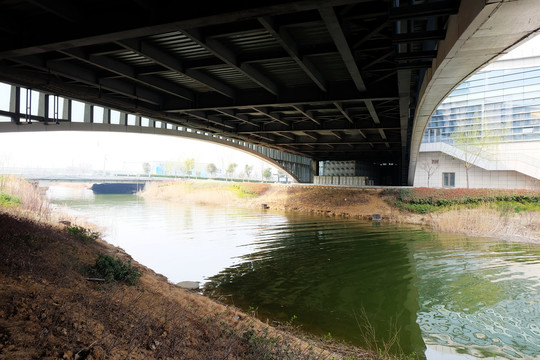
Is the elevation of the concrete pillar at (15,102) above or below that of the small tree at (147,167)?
below

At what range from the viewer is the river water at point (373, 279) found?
Answer: 917 centimetres

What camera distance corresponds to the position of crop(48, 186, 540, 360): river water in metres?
9.17

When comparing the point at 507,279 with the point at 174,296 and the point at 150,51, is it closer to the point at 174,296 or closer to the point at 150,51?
the point at 174,296

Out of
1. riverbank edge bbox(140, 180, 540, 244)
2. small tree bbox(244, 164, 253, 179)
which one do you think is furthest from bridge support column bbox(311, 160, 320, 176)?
small tree bbox(244, 164, 253, 179)

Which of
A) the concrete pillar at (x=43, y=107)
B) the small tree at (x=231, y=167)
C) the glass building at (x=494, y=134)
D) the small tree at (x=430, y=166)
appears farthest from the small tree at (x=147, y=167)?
the concrete pillar at (x=43, y=107)

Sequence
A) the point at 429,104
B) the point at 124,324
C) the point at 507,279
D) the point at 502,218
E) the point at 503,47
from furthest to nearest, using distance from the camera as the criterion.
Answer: the point at 502,218
the point at 507,279
the point at 429,104
the point at 503,47
the point at 124,324

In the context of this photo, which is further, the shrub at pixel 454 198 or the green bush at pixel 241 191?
the green bush at pixel 241 191

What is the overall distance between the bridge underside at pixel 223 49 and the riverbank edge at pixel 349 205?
45.2ft

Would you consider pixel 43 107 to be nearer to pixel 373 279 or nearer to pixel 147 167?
pixel 373 279

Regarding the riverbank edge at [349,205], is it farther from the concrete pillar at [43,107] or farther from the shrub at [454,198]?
the concrete pillar at [43,107]

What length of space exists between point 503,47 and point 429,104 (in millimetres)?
6499

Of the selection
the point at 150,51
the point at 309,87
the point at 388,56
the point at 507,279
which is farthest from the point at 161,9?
the point at 507,279

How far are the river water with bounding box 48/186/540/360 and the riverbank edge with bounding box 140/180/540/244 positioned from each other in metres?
3.62

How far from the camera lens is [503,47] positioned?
20.8 feet
